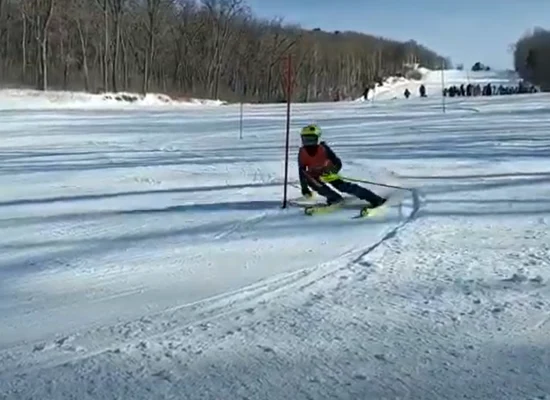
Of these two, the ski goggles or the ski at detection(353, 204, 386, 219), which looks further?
the ski goggles

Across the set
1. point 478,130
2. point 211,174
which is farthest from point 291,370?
point 478,130

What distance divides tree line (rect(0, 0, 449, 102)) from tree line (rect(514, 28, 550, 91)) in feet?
78.1

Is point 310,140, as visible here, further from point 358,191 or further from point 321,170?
point 358,191

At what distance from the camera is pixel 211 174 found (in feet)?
43.9

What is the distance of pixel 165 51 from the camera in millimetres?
81562

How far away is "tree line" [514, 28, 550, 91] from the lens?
94.1 metres

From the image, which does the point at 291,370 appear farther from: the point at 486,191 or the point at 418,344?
the point at 486,191

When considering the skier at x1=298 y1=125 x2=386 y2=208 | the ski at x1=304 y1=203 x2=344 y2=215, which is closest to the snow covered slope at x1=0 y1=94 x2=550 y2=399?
the ski at x1=304 y1=203 x2=344 y2=215

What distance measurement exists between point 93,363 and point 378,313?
199cm

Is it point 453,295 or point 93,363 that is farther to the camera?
point 453,295

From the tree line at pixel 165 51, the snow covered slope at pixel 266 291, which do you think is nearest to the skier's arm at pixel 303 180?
the snow covered slope at pixel 266 291

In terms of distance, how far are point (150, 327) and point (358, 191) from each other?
4.99 metres

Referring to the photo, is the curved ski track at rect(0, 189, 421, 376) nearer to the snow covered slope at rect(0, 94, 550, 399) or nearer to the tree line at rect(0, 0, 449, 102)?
the snow covered slope at rect(0, 94, 550, 399)

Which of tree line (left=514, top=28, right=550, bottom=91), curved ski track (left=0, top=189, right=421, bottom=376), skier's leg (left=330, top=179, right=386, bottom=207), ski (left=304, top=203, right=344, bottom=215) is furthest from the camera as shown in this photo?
tree line (left=514, top=28, right=550, bottom=91)
